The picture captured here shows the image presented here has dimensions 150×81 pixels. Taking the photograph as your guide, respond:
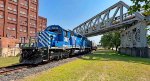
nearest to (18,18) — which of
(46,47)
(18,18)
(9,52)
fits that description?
(18,18)

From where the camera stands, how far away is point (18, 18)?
68.9m

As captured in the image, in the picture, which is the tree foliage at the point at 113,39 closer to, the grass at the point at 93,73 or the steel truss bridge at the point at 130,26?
the steel truss bridge at the point at 130,26

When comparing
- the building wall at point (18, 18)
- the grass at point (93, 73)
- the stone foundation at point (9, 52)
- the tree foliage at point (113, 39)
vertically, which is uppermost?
the building wall at point (18, 18)

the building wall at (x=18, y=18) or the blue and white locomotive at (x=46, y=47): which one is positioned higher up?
the building wall at (x=18, y=18)

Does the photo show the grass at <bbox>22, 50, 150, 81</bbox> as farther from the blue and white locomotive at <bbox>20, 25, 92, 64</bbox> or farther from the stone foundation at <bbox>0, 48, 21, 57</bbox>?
the stone foundation at <bbox>0, 48, 21, 57</bbox>

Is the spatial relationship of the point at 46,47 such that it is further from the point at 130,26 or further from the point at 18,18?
the point at 18,18

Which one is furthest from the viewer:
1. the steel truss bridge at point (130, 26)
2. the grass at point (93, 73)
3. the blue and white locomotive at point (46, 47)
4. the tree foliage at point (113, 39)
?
the tree foliage at point (113, 39)

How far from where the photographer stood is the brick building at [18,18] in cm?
6294

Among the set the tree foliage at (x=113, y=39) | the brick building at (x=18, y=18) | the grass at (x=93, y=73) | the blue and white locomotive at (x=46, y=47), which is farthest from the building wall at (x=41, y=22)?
the grass at (x=93, y=73)

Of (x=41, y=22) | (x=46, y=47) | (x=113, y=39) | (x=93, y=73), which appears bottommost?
(x=93, y=73)

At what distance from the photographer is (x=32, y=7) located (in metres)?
76.7

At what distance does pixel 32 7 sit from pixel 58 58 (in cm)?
5619

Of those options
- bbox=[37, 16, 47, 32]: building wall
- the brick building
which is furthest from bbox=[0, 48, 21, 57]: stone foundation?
bbox=[37, 16, 47, 32]: building wall

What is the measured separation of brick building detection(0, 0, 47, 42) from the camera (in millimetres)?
62938
